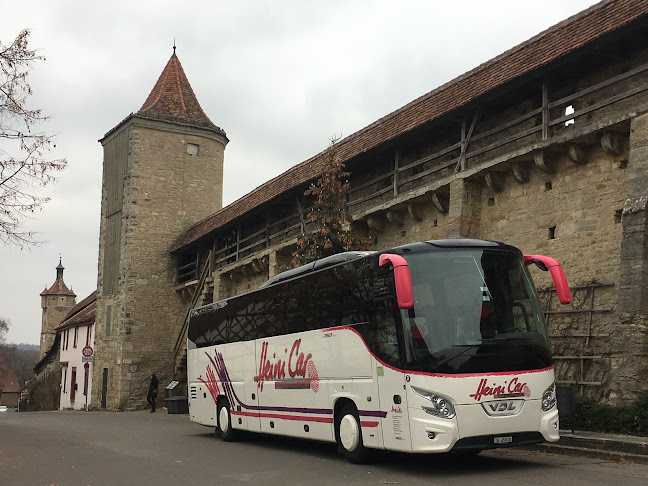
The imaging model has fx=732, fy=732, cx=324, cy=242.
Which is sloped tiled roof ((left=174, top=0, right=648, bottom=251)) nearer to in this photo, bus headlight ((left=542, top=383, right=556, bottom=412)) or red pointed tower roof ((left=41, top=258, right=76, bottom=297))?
bus headlight ((left=542, top=383, right=556, bottom=412))

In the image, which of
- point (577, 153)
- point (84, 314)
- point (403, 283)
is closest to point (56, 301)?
point (84, 314)

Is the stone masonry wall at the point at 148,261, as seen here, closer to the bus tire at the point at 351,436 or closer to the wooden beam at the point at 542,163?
the wooden beam at the point at 542,163

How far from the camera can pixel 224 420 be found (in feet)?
48.5

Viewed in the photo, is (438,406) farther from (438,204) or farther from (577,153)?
(438,204)

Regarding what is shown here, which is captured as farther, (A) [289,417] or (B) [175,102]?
(B) [175,102]

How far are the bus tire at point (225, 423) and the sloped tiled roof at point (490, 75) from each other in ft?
23.6

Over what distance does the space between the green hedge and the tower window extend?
87.4ft

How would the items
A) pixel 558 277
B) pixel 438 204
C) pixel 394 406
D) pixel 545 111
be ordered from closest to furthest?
pixel 394 406
pixel 558 277
pixel 545 111
pixel 438 204

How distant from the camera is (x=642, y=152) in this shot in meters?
11.8

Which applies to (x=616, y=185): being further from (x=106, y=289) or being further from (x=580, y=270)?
(x=106, y=289)

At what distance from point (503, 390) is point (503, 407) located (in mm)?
199

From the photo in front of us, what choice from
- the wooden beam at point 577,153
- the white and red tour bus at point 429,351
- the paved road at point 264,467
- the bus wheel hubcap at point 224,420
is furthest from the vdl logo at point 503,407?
the bus wheel hubcap at point 224,420

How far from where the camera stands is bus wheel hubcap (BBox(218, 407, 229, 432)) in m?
14.7

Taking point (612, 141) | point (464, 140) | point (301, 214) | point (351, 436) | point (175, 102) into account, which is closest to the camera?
point (351, 436)
